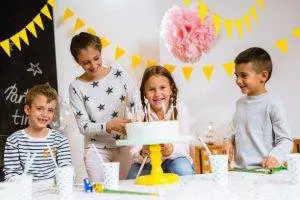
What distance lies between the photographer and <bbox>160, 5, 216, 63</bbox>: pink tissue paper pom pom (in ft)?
9.84

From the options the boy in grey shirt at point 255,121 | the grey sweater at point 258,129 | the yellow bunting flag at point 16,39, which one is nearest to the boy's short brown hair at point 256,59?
the boy in grey shirt at point 255,121

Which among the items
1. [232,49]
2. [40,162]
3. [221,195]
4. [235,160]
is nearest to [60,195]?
[221,195]

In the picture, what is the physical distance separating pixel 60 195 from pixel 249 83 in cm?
120

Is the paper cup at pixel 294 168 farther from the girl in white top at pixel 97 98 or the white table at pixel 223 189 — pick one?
the girl in white top at pixel 97 98

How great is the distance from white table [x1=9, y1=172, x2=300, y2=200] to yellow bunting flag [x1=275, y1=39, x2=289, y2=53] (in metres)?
1.84

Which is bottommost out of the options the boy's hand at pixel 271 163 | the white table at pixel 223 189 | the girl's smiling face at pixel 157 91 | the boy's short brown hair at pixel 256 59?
the white table at pixel 223 189

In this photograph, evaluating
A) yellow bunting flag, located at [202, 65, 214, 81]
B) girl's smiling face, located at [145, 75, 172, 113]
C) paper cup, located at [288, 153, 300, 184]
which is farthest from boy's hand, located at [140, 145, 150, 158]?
yellow bunting flag, located at [202, 65, 214, 81]

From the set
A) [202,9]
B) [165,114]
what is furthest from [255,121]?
[202,9]

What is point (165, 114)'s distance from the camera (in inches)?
80.1

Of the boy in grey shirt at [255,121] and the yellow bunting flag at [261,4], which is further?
the yellow bunting flag at [261,4]

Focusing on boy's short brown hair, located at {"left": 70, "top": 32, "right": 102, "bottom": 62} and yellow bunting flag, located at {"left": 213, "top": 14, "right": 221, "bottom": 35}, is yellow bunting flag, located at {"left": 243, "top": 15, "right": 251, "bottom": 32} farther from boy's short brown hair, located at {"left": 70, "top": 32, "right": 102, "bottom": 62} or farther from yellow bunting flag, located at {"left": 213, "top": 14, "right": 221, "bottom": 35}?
boy's short brown hair, located at {"left": 70, "top": 32, "right": 102, "bottom": 62}

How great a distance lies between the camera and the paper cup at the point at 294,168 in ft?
4.14

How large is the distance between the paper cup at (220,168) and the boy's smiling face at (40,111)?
1.05m

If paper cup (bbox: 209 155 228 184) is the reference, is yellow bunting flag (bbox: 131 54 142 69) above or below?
above
